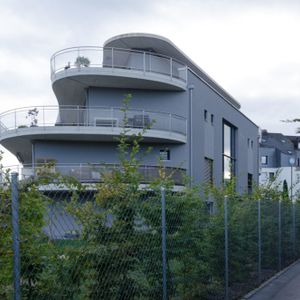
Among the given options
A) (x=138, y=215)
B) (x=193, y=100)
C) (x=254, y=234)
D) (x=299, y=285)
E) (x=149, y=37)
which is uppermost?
(x=149, y=37)

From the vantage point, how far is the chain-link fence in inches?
163

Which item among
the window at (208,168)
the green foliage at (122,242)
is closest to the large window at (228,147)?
the window at (208,168)

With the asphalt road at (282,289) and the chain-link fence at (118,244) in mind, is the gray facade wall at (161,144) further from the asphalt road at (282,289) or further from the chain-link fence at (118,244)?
the chain-link fence at (118,244)

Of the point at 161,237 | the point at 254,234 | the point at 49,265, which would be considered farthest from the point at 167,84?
the point at 49,265

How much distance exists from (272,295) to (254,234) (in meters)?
1.68

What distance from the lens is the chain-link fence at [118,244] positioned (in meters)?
4.13

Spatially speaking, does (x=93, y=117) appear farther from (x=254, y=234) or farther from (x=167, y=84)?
(x=254, y=234)

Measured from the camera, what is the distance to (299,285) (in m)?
11.1

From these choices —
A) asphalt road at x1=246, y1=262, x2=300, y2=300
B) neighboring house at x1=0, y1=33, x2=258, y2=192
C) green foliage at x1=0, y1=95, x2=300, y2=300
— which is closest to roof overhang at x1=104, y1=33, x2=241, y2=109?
neighboring house at x1=0, y1=33, x2=258, y2=192

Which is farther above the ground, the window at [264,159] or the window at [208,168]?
the window at [264,159]

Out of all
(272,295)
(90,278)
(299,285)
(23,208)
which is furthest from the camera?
(299,285)

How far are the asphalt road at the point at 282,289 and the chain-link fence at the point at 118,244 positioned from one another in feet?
1.18

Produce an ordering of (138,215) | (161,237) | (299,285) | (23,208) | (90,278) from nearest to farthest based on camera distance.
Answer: (23,208) < (90,278) < (138,215) < (161,237) < (299,285)

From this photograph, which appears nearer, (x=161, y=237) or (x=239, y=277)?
(x=161, y=237)
